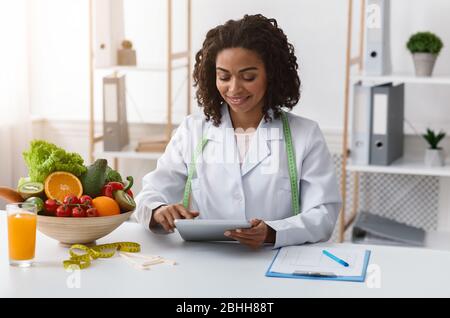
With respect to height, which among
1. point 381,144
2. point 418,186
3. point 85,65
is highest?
point 85,65

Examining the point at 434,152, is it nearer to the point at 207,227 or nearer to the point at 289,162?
the point at 289,162

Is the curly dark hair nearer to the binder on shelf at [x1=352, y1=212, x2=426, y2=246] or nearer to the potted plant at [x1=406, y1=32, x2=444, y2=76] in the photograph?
the potted plant at [x1=406, y1=32, x2=444, y2=76]

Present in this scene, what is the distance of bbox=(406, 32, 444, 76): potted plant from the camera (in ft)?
10.7

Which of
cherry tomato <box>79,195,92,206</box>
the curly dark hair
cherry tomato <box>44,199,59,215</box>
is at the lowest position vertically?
cherry tomato <box>44,199,59,215</box>

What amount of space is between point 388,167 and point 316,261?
154cm

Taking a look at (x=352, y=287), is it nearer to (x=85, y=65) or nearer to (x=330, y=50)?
(x=330, y=50)

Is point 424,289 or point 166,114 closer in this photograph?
point 424,289

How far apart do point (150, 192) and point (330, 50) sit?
1.67 meters

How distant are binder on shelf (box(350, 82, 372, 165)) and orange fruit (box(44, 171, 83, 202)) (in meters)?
1.70

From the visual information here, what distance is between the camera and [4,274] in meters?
1.77

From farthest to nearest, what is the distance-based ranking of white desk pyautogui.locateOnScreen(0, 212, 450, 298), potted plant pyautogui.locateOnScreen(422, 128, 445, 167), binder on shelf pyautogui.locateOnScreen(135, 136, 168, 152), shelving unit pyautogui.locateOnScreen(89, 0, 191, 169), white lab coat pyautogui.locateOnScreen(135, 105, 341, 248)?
binder on shelf pyautogui.locateOnScreen(135, 136, 168, 152) < shelving unit pyautogui.locateOnScreen(89, 0, 191, 169) < potted plant pyautogui.locateOnScreen(422, 128, 445, 167) < white lab coat pyautogui.locateOnScreen(135, 105, 341, 248) < white desk pyautogui.locateOnScreen(0, 212, 450, 298)

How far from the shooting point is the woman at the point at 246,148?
221 cm

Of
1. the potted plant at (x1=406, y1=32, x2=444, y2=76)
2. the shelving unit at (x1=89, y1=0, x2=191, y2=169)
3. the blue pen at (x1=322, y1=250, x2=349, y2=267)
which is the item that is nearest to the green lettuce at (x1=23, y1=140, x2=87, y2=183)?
the blue pen at (x1=322, y1=250, x2=349, y2=267)

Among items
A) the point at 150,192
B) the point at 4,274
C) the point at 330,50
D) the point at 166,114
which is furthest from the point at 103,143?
the point at 4,274
